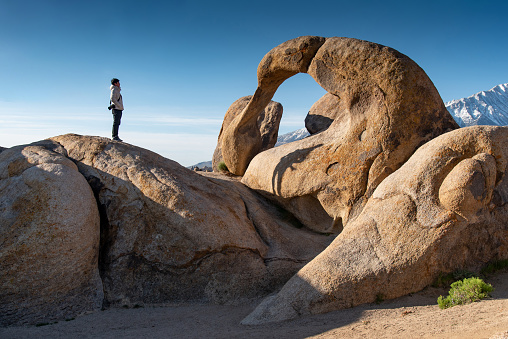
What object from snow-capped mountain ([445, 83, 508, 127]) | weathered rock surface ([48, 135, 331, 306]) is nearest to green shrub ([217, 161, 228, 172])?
weathered rock surface ([48, 135, 331, 306])

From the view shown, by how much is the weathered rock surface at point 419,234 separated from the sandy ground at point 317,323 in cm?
23

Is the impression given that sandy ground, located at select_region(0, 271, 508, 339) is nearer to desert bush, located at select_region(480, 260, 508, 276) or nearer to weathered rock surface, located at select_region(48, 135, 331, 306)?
desert bush, located at select_region(480, 260, 508, 276)

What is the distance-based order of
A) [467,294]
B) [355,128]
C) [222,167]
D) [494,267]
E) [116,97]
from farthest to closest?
[222,167] → [116,97] → [355,128] → [494,267] → [467,294]

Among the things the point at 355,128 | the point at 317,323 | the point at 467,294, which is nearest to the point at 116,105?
the point at 355,128

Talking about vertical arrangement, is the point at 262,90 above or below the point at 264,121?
above

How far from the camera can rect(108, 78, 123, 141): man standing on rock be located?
1019 centimetres

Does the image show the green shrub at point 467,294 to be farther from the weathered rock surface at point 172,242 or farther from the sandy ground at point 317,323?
the weathered rock surface at point 172,242

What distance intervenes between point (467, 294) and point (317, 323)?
1.68 m

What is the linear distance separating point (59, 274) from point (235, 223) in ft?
8.63

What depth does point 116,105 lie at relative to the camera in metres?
10.2

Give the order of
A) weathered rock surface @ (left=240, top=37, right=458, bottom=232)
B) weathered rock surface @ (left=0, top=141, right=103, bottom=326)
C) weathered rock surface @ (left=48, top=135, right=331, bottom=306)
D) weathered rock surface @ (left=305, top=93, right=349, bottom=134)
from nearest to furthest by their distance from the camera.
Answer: weathered rock surface @ (left=0, top=141, right=103, bottom=326) → weathered rock surface @ (left=48, top=135, right=331, bottom=306) → weathered rock surface @ (left=240, top=37, right=458, bottom=232) → weathered rock surface @ (left=305, top=93, right=349, bottom=134)

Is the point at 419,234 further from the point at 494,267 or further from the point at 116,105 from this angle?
the point at 116,105

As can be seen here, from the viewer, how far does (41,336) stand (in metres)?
4.79

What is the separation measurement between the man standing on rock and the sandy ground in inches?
221
